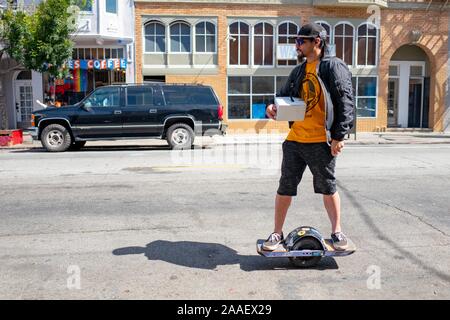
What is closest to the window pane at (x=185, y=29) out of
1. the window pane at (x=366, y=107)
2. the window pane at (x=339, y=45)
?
the window pane at (x=339, y=45)

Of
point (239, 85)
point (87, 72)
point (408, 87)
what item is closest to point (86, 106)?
point (87, 72)

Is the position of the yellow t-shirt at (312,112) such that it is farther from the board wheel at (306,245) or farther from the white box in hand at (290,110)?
the board wheel at (306,245)

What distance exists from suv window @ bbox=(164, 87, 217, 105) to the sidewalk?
7.83 ft

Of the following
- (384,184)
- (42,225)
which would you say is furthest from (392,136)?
(42,225)

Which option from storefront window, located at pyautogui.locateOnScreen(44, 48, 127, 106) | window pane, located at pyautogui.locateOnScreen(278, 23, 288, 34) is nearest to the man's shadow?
storefront window, located at pyautogui.locateOnScreen(44, 48, 127, 106)

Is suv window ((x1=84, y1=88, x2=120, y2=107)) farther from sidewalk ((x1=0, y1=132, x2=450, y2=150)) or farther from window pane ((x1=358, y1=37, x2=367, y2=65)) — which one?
window pane ((x1=358, y1=37, x2=367, y2=65))

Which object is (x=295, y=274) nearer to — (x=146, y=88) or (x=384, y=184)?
(x=384, y=184)

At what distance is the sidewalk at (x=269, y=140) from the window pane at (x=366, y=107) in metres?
1.20

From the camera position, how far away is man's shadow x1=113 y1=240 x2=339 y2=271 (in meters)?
4.62

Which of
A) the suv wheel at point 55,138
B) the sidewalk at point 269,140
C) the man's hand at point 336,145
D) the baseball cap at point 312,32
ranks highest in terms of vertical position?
the baseball cap at point 312,32

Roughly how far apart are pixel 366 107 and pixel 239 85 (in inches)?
244

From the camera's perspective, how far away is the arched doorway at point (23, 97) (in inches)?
888

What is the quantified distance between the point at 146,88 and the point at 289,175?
1158 cm

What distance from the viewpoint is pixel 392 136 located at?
22.1 metres
